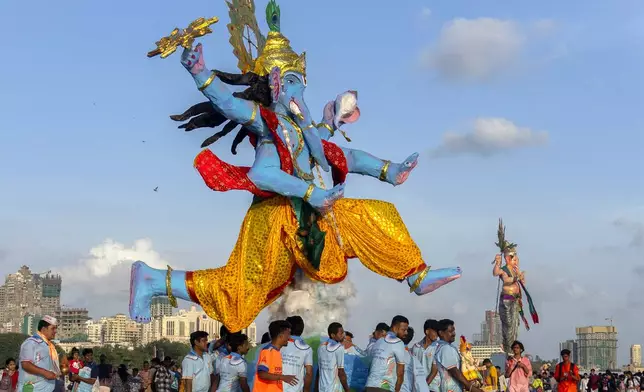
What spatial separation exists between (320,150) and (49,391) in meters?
3.48

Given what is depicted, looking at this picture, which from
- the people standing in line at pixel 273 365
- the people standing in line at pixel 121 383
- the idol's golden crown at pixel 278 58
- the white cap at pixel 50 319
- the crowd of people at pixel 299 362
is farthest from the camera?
the people standing in line at pixel 121 383

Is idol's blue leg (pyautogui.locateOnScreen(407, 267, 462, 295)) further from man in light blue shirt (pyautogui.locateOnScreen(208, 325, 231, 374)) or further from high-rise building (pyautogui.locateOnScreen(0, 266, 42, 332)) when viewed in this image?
high-rise building (pyautogui.locateOnScreen(0, 266, 42, 332))

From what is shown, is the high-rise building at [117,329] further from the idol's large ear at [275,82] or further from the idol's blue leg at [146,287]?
the idol's large ear at [275,82]

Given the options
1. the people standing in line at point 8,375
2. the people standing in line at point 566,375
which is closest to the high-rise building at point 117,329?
the people standing in line at point 8,375

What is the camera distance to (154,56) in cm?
930

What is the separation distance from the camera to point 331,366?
928 cm

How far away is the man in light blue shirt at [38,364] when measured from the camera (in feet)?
28.2

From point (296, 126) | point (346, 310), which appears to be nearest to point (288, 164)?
point (296, 126)

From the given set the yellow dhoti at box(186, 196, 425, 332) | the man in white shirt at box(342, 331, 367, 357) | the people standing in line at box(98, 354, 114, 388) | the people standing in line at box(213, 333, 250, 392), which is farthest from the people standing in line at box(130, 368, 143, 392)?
the people standing in line at box(213, 333, 250, 392)

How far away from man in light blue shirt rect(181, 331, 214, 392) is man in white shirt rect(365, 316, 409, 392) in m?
1.46

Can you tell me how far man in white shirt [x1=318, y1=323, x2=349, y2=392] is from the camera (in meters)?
9.28

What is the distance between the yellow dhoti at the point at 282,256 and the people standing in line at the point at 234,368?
0.70 meters

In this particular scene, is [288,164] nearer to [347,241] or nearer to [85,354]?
[347,241]

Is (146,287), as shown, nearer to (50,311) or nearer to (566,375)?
(566,375)
